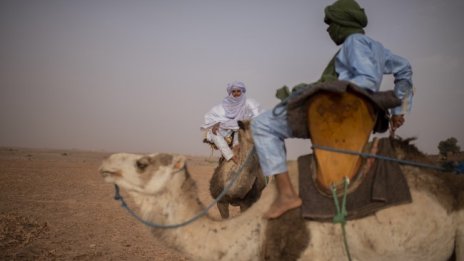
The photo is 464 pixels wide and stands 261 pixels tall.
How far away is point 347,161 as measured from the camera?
2.65 m

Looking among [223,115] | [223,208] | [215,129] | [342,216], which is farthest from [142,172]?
[223,115]

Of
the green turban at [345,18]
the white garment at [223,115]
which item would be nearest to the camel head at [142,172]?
the green turban at [345,18]

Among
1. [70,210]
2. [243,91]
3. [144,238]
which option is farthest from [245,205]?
→ [70,210]

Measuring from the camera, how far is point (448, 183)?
2627 mm

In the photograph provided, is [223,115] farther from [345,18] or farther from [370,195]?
[370,195]

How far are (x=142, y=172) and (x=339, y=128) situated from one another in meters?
1.86

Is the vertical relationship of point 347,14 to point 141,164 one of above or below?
above

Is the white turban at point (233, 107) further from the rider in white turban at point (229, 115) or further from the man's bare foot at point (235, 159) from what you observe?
the man's bare foot at point (235, 159)

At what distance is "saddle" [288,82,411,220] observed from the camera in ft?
→ 8.36

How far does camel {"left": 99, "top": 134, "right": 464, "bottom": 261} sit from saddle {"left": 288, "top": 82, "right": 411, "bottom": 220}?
111mm

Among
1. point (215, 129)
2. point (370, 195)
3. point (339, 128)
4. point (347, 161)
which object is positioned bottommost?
point (215, 129)

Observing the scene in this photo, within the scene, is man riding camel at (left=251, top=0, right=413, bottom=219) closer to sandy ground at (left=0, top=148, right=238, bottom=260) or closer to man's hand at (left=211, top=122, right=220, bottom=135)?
sandy ground at (left=0, top=148, right=238, bottom=260)

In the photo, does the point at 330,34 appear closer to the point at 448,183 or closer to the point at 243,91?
the point at 448,183

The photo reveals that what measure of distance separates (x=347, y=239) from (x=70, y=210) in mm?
9358
